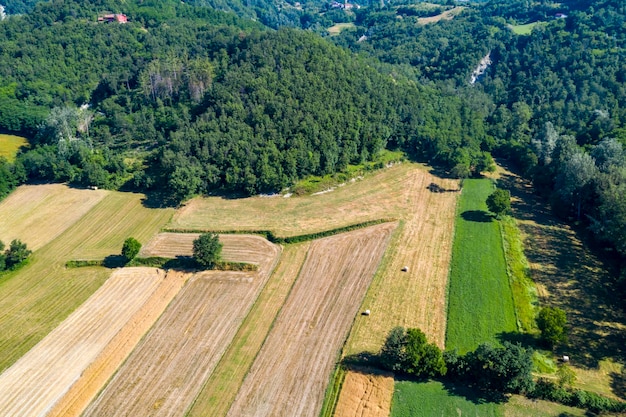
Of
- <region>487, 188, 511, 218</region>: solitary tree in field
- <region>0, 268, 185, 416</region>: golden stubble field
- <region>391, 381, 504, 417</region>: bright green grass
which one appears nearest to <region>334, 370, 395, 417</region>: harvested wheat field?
<region>391, 381, 504, 417</region>: bright green grass

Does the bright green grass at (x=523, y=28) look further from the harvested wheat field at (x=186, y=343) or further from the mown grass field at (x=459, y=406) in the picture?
the mown grass field at (x=459, y=406)

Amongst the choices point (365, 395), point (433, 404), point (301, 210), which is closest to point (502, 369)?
point (433, 404)

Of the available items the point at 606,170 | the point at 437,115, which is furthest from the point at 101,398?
the point at 437,115

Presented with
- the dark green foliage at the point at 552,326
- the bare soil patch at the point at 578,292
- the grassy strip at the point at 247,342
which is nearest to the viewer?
the grassy strip at the point at 247,342

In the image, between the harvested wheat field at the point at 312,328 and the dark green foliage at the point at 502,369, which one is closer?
the dark green foliage at the point at 502,369

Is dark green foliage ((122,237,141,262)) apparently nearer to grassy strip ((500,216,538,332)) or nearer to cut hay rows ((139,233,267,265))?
cut hay rows ((139,233,267,265))

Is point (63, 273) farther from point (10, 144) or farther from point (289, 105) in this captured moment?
point (10, 144)

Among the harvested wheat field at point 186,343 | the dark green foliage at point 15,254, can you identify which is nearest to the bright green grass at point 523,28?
the harvested wheat field at point 186,343
